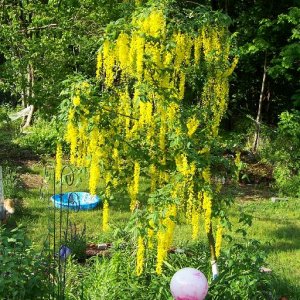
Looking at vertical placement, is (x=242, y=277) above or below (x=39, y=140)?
above

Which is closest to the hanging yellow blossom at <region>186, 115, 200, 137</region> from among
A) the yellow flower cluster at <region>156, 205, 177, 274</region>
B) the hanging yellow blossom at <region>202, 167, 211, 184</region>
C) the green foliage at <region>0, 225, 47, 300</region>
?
the hanging yellow blossom at <region>202, 167, 211, 184</region>

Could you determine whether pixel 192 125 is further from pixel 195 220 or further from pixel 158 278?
pixel 158 278

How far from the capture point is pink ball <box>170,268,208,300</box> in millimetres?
2799

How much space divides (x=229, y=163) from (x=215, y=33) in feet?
2.82

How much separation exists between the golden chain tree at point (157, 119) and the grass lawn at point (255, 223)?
3.23 ft

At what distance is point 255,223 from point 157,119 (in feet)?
12.8

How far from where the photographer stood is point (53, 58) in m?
10.3

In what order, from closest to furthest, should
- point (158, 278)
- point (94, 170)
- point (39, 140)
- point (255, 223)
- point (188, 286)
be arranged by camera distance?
point (188, 286)
point (94, 170)
point (158, 278)
point (255, 223)
point (39, 140)

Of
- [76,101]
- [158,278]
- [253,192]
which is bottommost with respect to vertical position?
[253,192]

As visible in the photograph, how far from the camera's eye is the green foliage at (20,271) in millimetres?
3223

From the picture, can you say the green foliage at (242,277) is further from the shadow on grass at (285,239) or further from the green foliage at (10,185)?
the green foliage at (10,185)

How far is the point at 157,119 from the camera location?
11.1 feet

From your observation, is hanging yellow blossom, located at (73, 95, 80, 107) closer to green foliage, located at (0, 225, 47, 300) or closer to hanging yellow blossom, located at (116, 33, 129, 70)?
hanging yellow blossom, located at (116, 33, 129, 70)

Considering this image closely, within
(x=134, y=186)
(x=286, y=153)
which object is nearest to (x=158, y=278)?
(x=134, y=186)
